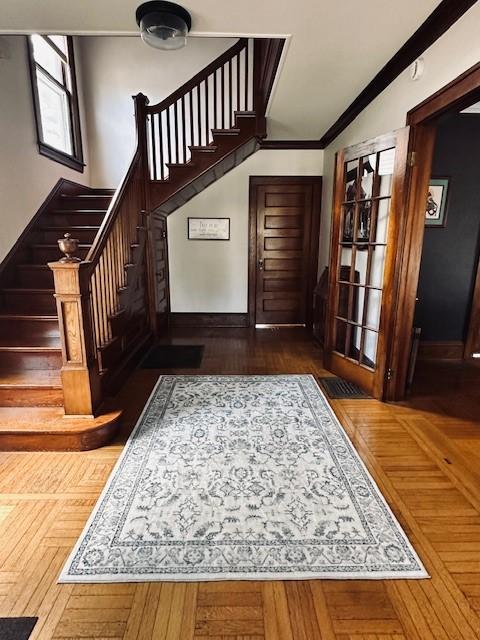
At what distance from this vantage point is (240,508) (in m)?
1.70

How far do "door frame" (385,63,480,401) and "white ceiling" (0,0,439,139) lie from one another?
1.50 ft

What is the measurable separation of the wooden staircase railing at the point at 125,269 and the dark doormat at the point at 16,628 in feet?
3.90

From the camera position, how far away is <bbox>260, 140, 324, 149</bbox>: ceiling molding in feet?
14.9

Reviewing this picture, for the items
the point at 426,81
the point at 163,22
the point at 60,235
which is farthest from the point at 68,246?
the point at 426,81

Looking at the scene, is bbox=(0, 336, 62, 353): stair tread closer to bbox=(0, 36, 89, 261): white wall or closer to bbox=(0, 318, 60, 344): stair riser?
bbox=(0, 318, 60, 344): stair riser

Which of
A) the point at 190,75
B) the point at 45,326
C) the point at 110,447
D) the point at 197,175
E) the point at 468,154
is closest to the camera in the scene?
the point at 110,447

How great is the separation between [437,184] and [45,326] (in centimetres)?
385

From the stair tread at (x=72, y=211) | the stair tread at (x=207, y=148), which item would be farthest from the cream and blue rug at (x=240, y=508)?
the stair tread at (x=207, y=148)

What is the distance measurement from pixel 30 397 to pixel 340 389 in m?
2.42

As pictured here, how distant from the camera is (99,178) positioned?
495cm

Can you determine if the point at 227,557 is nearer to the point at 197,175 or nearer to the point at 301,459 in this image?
the point at 301,459

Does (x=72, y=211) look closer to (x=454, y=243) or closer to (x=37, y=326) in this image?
(x=37, y=326)

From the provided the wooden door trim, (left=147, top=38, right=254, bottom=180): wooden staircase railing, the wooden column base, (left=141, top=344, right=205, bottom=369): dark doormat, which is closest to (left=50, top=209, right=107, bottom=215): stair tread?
(left=147, top=38, right=254, bottom=180): wooden staircase railing

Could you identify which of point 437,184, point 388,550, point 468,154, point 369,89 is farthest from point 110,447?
point 468,154
